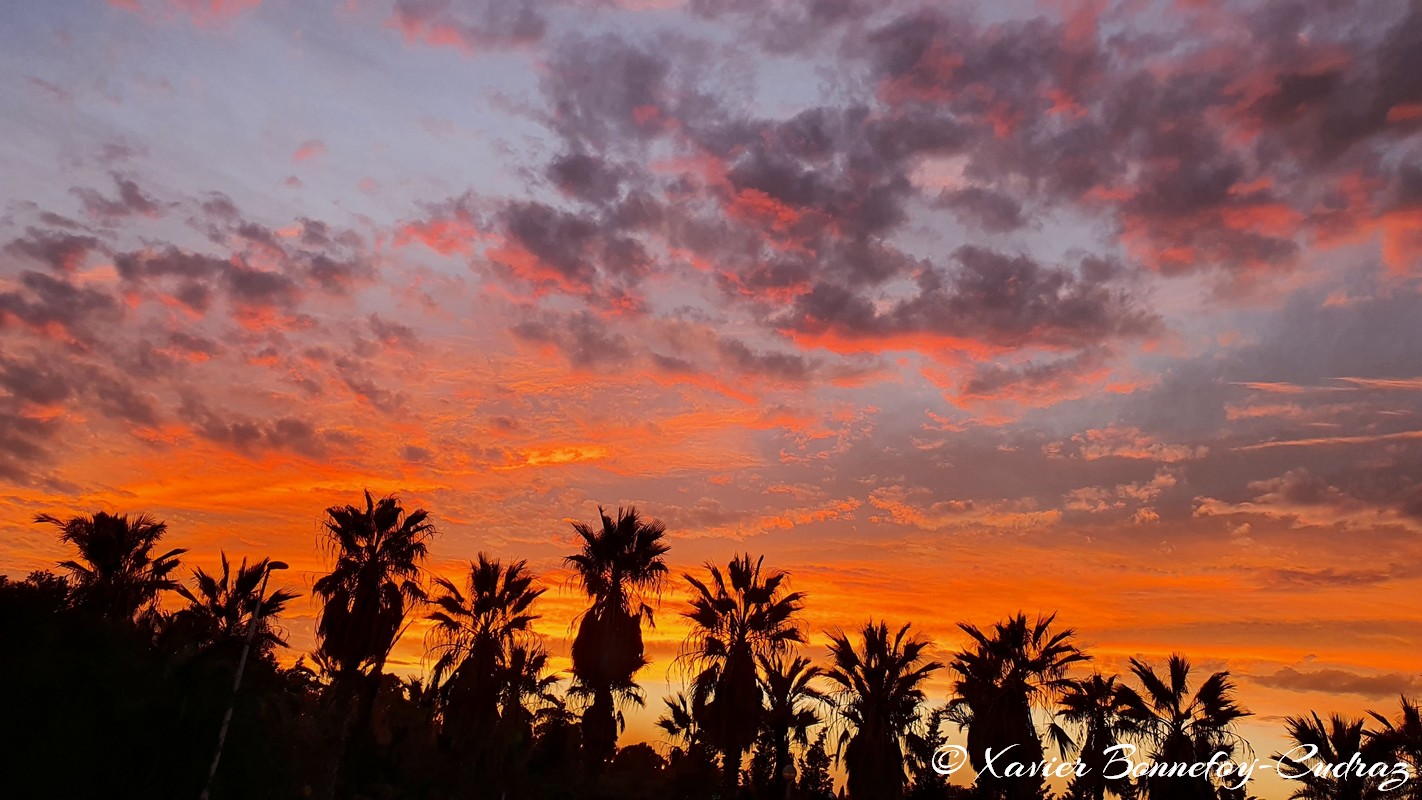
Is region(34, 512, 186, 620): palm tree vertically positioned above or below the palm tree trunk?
above

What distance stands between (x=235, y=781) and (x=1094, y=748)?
31.0 meters

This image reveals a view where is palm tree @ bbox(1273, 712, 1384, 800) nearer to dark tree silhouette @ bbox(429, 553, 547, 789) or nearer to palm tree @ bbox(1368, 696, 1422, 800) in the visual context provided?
palm tree @ bbox(1368, 696, 1422, 800)

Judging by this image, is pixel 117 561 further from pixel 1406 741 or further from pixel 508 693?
pixel 1406 741

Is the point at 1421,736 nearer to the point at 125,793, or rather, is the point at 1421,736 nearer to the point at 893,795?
the point at 893,795

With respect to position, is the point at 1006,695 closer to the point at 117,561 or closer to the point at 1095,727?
the point at 1095,727

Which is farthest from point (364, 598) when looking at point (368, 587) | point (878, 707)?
point (878, 707)

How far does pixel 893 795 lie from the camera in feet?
114

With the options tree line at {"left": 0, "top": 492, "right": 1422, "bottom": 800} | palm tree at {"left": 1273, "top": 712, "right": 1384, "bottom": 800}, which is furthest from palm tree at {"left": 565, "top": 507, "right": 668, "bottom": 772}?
palm tree at {"left": 1273, "top": 712, "right": 1384, "bottom": 800}

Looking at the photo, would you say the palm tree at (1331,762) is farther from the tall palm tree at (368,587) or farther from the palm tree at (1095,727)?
the tall palm tree at (368,587)

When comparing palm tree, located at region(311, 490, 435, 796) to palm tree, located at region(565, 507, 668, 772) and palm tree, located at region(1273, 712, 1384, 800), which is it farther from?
palm tree, located at region(1273, 712, 1384, 800)

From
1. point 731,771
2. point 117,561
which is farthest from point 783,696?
point 117,561

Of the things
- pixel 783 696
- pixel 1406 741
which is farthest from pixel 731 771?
pixel 1406 741

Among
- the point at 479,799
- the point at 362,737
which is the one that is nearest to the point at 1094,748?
the point at 479,799

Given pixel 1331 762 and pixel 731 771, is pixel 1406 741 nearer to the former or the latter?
pixel 1331 762
